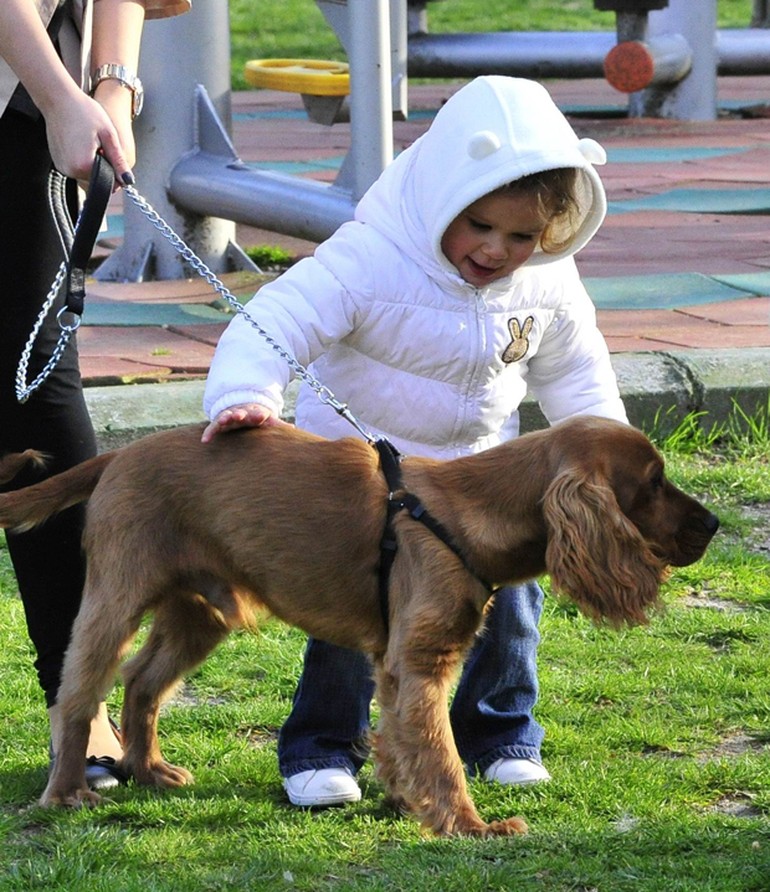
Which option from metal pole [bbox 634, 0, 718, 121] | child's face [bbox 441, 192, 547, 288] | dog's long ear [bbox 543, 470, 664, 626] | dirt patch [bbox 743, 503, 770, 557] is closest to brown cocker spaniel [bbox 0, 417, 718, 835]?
dog's long ear [bbox 543, 470, 664, 626]

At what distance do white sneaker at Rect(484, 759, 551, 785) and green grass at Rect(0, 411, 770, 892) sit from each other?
0.13 feet

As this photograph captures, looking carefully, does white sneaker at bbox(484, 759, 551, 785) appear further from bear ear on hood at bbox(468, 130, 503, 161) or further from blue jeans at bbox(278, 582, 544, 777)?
bear ear on hood at bbox(468, 130, 503, 161)

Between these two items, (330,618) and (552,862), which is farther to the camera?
(330,618)

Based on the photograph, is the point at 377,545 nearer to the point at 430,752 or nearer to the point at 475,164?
the point at 430,752

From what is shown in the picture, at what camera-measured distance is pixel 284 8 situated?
73.3 feet

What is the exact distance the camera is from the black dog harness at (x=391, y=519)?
322 cm

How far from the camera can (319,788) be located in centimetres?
349

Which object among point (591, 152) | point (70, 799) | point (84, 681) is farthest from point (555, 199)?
point (70, 799)

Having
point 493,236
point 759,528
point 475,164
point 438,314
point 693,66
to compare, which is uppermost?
point 475,164

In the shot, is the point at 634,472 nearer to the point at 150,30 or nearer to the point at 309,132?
the point at 150,30

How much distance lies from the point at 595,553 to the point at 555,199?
855 millimetres

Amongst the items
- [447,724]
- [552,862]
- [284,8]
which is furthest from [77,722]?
[284,8]

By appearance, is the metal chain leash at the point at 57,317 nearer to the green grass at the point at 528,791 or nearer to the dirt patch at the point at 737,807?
the green grass at the point at 528,791

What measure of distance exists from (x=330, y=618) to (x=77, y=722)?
638mm
